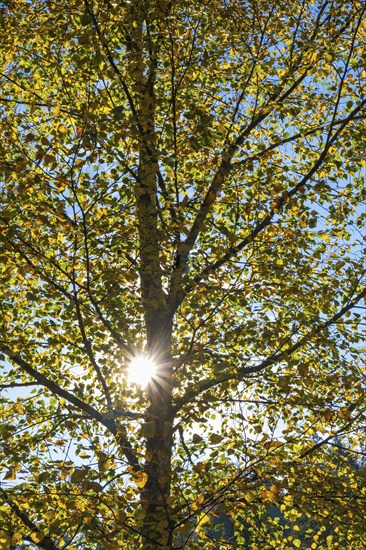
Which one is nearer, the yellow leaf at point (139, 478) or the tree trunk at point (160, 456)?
the yellow leaf at point (139, 478)

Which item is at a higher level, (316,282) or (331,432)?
(316,282)

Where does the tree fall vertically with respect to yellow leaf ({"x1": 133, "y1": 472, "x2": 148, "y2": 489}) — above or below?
above

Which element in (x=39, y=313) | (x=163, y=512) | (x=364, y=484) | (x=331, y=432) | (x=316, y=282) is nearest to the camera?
(x=163, y=512)

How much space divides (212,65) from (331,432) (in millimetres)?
5828

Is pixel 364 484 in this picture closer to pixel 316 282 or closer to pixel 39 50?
pixel 316 282

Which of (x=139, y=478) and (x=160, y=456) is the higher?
(x=160, y=456)

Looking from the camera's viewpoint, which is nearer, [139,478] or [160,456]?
[139,478]

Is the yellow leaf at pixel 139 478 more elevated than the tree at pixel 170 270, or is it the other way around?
the tree at pixel 170 270

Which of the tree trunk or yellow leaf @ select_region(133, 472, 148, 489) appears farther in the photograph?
the tree trunk

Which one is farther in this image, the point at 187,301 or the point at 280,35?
the point at 280,35

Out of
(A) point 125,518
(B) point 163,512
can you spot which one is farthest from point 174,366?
(A) point 125,518

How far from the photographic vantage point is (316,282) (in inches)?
376

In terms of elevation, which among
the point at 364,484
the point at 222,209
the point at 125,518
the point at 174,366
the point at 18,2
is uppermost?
the point at 18,2

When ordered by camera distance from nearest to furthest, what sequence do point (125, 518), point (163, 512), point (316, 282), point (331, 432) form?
1. point (125, 518)
2. point (163, 512)
3. point (331, 432)
4. point (316, 282)
